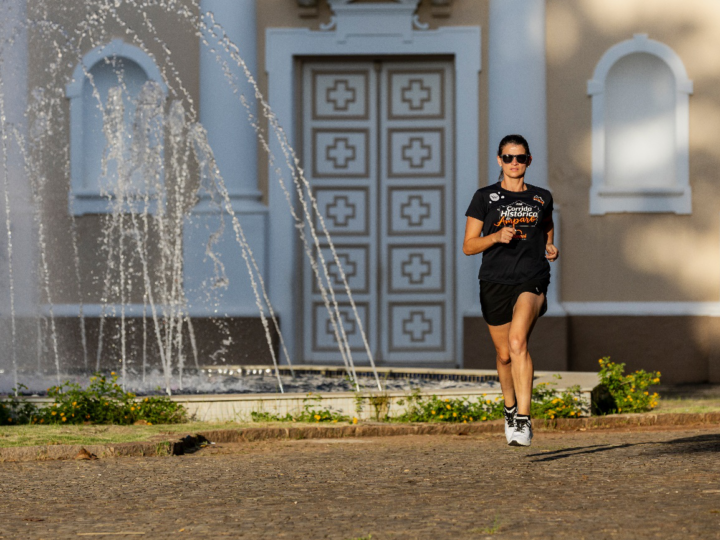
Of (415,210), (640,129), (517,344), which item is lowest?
(517,344)

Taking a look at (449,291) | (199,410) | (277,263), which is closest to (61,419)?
(199,410)

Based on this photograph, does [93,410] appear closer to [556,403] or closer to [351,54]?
[556,403]

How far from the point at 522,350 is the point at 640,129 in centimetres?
756

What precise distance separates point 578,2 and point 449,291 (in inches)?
128

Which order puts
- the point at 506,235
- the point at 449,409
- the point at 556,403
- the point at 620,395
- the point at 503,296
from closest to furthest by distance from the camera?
the point at 506,235
the point at 503,296
the point at 449,409
the point at 556,403
the point at 620,395

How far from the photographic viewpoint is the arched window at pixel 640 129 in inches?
507

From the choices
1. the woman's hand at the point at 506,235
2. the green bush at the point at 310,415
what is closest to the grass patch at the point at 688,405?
the green bush at the point at 310,415

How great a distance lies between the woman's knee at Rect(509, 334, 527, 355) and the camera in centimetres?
616

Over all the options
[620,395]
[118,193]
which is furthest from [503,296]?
[118,193]

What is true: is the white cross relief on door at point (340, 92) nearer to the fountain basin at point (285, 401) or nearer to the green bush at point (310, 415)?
the fountain basin at point (285, 401)

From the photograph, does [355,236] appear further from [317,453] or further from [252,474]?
[252,474]

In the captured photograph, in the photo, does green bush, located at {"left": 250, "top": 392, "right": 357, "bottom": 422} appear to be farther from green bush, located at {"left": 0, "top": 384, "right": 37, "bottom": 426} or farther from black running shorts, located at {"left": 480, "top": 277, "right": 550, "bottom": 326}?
black running shorts, located at {"left": 480, "top": 277, "right": 550, "bottom": 326}

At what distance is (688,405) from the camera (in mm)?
9625

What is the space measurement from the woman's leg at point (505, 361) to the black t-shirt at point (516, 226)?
27cm
